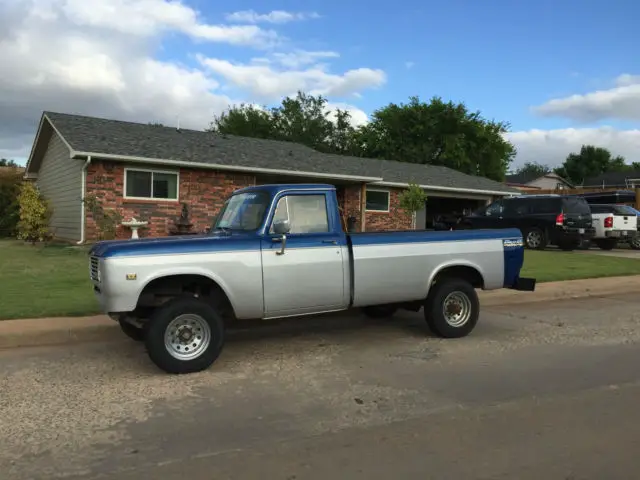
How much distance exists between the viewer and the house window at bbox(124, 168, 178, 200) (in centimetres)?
1794

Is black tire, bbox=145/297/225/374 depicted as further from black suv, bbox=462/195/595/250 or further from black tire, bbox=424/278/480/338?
black suv, bbox=462/195/595/250

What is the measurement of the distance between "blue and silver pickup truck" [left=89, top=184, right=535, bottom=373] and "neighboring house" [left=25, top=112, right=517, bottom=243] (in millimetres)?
11681

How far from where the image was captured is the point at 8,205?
24.8 metres

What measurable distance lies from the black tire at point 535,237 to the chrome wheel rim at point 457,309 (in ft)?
43.0

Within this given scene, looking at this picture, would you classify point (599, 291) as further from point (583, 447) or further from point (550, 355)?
point (583, 447)

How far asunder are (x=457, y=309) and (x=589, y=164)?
104 meters

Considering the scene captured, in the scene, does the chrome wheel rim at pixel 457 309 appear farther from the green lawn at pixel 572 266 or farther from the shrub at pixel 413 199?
the shrub at pixel 413 199

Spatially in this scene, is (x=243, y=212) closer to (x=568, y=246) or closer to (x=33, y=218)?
(x=33, y=218)

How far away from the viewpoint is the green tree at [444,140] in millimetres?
47594

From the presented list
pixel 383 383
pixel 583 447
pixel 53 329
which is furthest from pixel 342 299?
pixel 53 329

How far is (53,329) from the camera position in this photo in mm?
6984

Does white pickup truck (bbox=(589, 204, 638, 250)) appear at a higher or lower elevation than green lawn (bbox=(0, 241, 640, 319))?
higher

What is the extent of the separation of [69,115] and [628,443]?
20.7 metres

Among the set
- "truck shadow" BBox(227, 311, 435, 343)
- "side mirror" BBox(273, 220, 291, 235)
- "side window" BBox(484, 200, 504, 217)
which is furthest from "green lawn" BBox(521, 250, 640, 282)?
"side mirror" BBox(273, 220, 291, 235)
